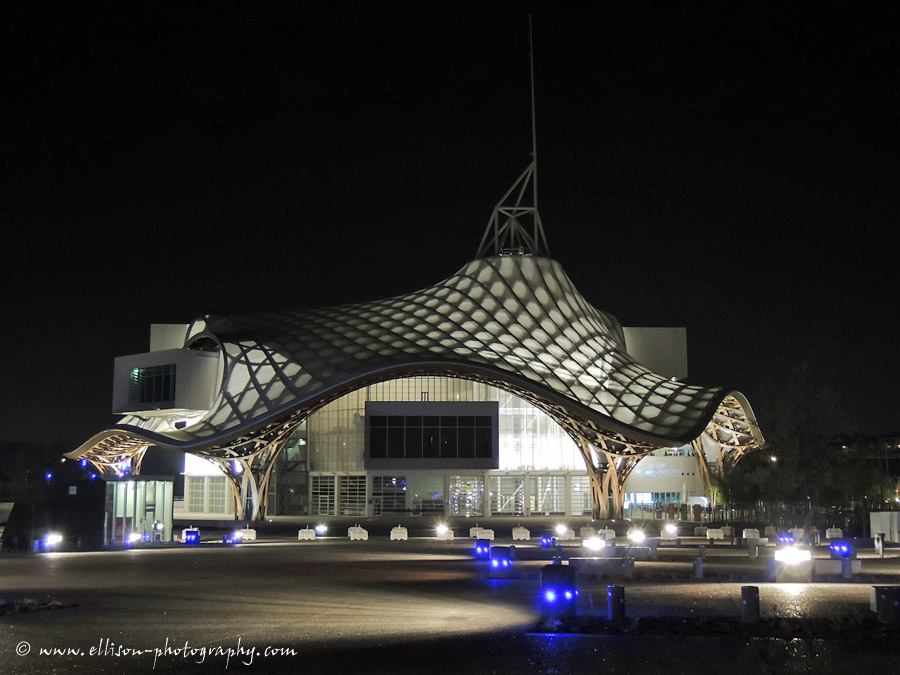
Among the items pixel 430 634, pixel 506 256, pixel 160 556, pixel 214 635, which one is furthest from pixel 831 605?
pixel 506 256

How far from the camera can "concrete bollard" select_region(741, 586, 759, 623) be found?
14773 millimetres

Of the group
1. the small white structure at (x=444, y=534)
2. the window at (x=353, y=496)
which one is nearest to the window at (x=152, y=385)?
the window at (x=353, y=496)

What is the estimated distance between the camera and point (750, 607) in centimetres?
1483

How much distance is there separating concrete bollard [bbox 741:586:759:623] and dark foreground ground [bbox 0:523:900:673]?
0.53 feet

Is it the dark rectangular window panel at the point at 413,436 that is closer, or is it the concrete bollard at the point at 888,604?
the concrete bollard at the point at 888,604

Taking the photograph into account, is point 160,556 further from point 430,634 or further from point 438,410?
point 438,410

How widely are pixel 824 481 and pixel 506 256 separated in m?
21.3

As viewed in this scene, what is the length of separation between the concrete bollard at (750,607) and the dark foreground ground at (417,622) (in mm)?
162

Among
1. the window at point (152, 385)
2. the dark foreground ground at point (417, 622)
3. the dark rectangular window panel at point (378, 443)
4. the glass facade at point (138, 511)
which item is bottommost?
the dark foreground ground at point (417, 622)

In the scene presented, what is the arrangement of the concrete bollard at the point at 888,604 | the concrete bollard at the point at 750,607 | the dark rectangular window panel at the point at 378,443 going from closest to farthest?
the concrete bollard at the point at 750,607 < the concrete bollard at the point at 888,604 < the dark rectangular window panel at the point at 378,443

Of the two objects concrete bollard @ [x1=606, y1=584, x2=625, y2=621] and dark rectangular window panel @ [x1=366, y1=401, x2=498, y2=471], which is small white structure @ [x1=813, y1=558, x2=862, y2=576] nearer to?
concrete bollard @ [x1=606, y1=584, x2=625, y2=621]

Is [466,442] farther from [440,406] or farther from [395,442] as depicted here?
[395,442]

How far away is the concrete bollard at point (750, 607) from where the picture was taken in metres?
14.8

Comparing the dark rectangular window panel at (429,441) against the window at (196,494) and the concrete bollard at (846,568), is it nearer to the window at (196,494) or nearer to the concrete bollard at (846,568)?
the window at (196,494)
